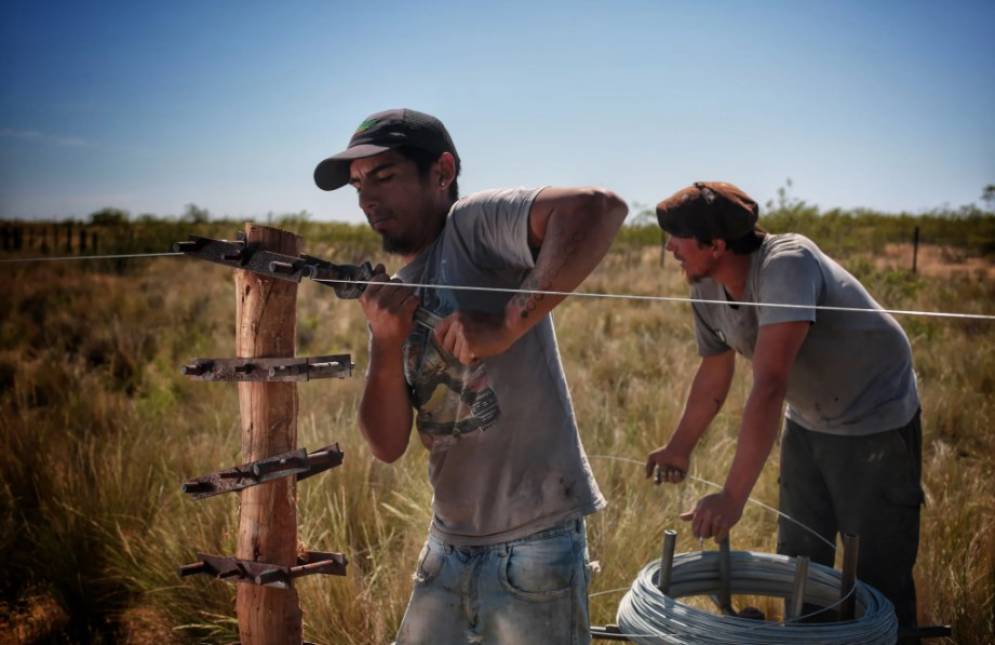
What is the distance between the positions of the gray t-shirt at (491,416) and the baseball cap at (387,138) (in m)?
0.21

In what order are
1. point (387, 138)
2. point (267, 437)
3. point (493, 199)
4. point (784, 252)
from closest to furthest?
point (493, 199), point (387, 138), point (267, 437), point (784, 252)

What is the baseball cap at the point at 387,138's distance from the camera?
204 cm

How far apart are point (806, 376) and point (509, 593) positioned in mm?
1403

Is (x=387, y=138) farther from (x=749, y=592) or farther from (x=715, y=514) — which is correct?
(x=749, y=592)

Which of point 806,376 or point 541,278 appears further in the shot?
point 806,376

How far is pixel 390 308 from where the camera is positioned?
6.43 ft

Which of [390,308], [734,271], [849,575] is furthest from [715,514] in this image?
[390,308]

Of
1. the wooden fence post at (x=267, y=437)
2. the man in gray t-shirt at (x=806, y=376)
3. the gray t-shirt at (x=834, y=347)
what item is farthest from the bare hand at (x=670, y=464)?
the wooden fence post at (x=267, y=437)

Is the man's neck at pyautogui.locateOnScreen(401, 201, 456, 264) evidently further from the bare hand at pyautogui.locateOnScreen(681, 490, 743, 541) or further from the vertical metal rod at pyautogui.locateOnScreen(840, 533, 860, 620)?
the vertical metal rod at pyautogui.locateOnScreen(840, 533, 860, 620)

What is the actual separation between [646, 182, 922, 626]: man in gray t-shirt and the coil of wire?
236 millimetres

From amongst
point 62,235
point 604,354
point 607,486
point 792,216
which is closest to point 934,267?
point 792,216

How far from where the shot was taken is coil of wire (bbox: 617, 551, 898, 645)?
2.26 m

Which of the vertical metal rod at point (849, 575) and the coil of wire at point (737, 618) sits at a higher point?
the vertical metal rod at point (849, 575)

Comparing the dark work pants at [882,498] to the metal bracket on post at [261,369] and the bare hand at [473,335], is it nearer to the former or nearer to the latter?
the bare hand at [473,335]
